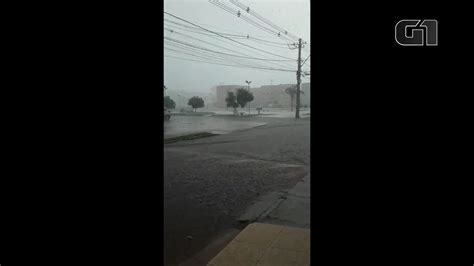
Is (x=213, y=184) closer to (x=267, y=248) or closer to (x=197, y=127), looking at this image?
(x=267, y=248)

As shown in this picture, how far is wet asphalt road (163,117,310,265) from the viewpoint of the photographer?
3621 millimetres

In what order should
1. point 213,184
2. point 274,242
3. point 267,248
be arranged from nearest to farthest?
point 267,248 → point 274,242 → point 213,184

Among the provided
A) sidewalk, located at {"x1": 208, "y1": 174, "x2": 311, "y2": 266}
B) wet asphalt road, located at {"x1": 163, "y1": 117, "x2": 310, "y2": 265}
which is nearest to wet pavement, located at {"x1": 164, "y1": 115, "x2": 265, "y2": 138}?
wet asphalt road, located at {"x1": 163, "y1": 117, "x2": 310, "y2": 265}
